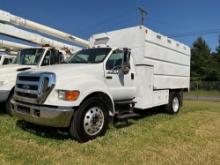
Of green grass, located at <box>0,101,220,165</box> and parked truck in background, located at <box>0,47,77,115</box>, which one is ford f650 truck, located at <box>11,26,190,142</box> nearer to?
green grass, located at <box>0,101,220,165</box>

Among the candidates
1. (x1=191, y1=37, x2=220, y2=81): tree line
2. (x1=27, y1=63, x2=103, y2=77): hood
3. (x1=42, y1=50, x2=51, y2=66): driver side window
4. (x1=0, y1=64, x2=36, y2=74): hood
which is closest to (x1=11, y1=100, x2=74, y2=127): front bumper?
(x1=27, y1=63, x2=103, y2=77): hood

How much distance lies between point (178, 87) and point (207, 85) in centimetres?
2926

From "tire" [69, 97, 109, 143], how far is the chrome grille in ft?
2.68

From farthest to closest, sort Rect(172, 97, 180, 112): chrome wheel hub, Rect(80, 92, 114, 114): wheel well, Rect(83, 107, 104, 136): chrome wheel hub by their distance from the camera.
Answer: Rect(172, 97, 180, 112): chrome wheel hub → Rect(80, 92, 114, 114): wheel well → Rect(83, 107, 104, 136): chrome wheel hub

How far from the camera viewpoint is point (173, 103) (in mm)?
10766

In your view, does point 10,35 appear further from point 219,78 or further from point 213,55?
point 213,55

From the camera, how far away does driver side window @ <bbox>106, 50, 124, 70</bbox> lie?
7024 mm

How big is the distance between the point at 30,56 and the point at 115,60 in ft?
Result: 12.9

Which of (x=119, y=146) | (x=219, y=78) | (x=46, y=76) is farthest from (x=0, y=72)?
(x=219, y=78)

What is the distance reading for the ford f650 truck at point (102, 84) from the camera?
5571mm

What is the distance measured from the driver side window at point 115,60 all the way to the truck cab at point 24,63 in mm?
2284

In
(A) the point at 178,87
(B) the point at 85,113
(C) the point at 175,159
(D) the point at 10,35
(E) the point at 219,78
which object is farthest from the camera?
(E) the point at 219,78

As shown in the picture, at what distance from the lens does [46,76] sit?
18.5 feet

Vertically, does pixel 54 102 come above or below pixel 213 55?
below
